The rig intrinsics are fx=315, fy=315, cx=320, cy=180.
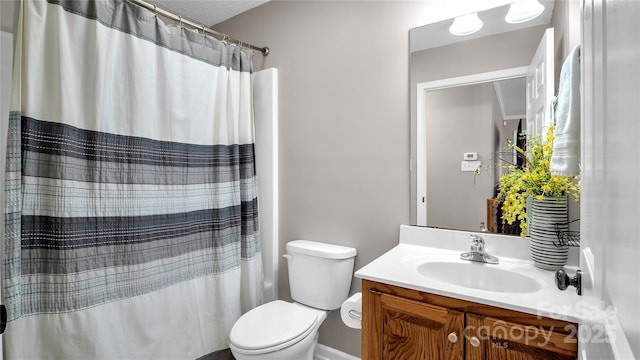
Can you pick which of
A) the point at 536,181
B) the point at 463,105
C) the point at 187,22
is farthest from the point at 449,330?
the point at 187,22

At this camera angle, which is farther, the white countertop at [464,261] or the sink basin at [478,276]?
the sink basin at [478,276]

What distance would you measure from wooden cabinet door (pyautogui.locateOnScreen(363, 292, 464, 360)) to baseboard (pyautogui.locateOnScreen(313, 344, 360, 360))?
0.77 meters

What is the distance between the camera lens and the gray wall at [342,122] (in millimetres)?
1735

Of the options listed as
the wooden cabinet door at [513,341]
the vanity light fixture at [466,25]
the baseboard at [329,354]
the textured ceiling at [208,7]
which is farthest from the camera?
the textured ceiling at [208,7]

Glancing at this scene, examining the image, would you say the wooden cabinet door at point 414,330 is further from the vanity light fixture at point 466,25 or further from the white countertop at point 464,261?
the vanity light fixture at point 466,25

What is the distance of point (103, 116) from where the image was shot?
1.45m

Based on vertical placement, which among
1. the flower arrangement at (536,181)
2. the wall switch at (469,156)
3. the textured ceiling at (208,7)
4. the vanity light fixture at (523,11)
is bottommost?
the flower arrangement at (536,181)

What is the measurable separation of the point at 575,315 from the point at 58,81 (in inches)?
80.3

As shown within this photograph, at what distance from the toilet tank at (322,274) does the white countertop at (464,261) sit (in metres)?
0.35

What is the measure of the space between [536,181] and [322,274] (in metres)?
1.15

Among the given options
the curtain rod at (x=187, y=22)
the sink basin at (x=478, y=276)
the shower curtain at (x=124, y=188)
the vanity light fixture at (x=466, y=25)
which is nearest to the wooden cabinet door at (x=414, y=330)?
the sink basin at (x=478, y=276)

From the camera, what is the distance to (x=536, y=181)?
4.05 feet

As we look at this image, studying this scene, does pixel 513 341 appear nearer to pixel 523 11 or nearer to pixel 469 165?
pixel 469 165

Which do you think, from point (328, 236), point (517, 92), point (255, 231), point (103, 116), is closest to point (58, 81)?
point (103, 116)
